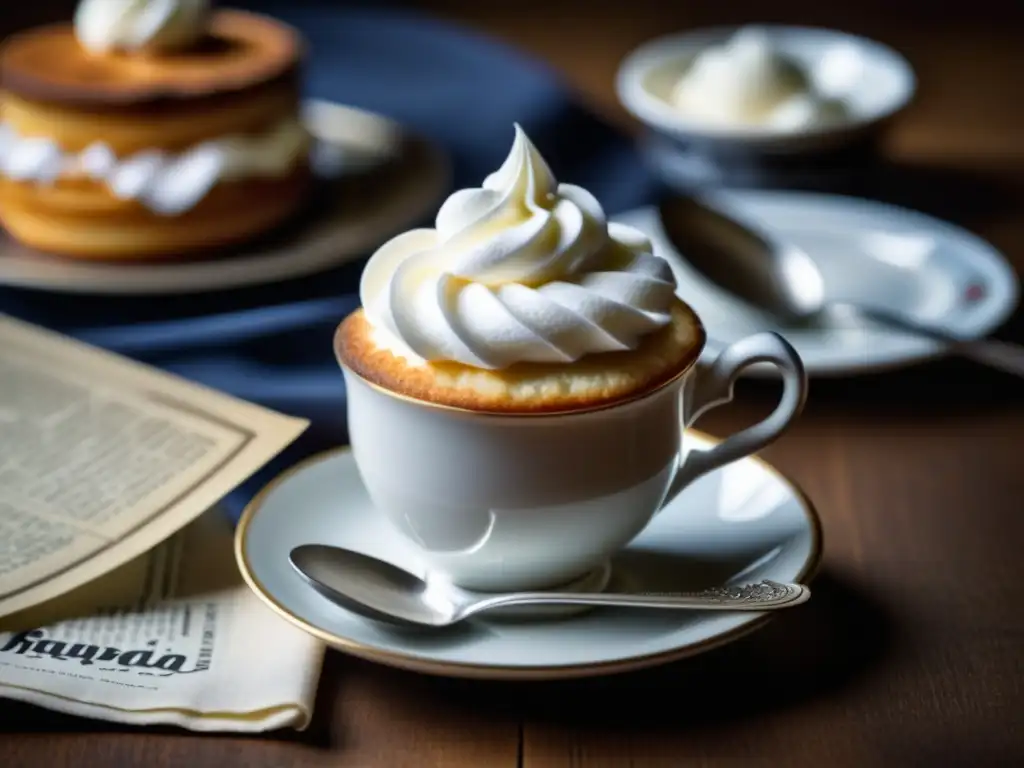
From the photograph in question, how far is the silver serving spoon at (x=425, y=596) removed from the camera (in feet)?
1.91

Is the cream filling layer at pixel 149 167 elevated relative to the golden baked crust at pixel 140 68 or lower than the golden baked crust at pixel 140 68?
lower

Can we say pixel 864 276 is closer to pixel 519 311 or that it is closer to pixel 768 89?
pixel 768 89

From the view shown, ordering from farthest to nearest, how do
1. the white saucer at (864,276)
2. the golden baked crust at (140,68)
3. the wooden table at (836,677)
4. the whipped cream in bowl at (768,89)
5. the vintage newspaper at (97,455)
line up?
the whipped cream in bowl at (768,89) → the golden baked crust at (140,68) → the white saucer at (864,276) → the vintage newspaper at (97,455) → the wooden table at (836,677)

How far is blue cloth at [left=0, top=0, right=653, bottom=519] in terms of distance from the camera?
893 millimetres

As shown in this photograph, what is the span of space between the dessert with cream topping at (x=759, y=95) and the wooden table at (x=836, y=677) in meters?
0.35

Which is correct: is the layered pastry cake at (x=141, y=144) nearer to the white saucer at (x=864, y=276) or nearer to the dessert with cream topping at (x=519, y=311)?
the white saucer at (x=864, y=276)

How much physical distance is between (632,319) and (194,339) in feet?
1.30

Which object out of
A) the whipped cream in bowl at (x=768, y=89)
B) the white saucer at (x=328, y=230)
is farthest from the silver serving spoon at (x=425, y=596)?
the whipped cream in bowl at (x=768, y=89)

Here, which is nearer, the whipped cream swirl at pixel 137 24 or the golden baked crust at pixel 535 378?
the golden baked crust at pixel 535 378

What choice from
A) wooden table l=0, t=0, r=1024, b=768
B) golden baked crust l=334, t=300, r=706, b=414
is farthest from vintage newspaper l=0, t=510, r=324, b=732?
golden baked crust l=334, t=300, r=706, b=414

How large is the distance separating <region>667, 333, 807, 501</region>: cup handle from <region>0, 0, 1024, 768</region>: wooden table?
0.26ft

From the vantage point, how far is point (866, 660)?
0.62 metres

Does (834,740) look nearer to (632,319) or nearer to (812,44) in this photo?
(632,319)

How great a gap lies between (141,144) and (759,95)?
A: 20.3 inches
